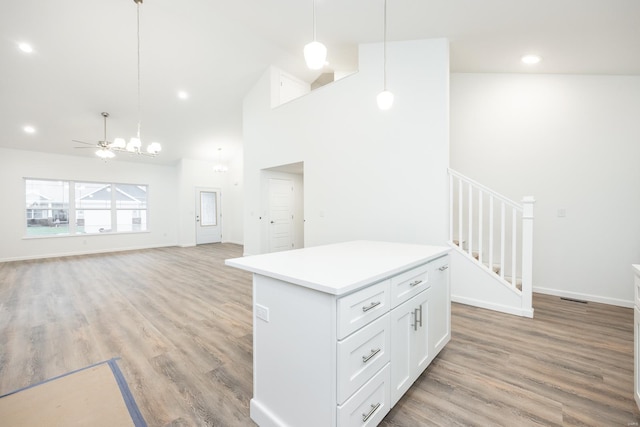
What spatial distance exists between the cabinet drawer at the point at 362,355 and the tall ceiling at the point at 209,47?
326 centimetres

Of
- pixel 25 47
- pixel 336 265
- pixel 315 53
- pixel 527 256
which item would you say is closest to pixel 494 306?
pixel 527 256

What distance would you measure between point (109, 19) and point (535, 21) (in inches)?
218

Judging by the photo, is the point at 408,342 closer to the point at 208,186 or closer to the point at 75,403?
the point at 75,403

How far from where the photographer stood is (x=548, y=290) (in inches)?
150

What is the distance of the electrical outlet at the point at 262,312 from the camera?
1.51 meters

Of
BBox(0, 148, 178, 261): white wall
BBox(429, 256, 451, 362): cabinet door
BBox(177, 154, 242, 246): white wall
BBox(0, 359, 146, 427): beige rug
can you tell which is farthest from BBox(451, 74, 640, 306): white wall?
BBox(0, 148, 178, 261): white wall

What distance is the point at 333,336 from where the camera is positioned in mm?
1205

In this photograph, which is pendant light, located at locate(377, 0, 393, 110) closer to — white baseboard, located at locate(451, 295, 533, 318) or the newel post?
the newel post

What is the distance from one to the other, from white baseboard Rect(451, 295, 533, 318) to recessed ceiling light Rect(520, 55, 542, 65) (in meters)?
2.99

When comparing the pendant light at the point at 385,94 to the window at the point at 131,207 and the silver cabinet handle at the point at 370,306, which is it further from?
the window at the point at 131,207

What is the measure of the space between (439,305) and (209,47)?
549cm

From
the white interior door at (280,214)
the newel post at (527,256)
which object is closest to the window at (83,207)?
the white interior door at (280,214)

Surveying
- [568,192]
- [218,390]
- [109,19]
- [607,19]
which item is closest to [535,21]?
[607,19]

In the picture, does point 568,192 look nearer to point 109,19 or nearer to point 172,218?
point 109,19
